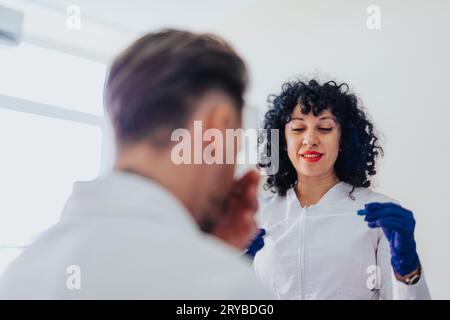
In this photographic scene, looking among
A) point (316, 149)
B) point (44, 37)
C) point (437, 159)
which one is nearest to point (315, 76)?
point (316, 149)

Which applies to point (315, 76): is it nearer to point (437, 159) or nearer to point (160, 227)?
point (437, 159)

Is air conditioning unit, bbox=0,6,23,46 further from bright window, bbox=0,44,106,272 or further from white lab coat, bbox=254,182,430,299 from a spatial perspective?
white lab coat, bbox=254,182,430,299

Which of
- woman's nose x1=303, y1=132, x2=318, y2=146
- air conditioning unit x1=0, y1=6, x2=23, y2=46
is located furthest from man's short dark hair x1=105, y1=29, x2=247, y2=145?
air conditioning unit x1=0, y1=6, x2=23, y2=46

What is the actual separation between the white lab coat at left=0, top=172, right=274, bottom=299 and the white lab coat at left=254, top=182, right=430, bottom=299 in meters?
0.53

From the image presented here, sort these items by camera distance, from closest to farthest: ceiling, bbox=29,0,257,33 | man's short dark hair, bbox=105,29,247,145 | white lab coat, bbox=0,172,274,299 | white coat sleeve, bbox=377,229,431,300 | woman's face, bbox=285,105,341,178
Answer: white lab coat, bbox=0,172,274,299 → man's short dark hair, bbox=105,29,247,145 → white coat sleeve, bbox=377,229,431,300 → woman's face, bbox=285,105,341,178 → ceiling, bbox=29,0,257,33

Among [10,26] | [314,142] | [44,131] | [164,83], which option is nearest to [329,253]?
[314,142]

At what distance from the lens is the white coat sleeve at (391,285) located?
0.98 m

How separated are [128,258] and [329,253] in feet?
2.03

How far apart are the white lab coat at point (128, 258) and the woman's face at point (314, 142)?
1.87 ft

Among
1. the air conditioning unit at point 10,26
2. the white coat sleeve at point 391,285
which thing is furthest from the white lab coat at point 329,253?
the air conditioning unit at point 10,26

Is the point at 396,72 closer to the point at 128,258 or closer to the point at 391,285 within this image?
the point at 391,285

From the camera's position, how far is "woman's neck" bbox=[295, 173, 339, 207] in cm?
110

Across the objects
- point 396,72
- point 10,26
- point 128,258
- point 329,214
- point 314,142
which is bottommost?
point 128,258

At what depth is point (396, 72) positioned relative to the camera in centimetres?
111
